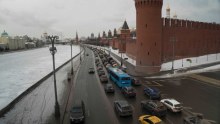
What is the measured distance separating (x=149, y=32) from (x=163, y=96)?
16.5m

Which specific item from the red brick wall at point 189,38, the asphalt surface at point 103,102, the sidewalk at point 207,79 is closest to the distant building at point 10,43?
the red brick wall at point 189,38

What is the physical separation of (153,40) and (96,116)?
22878 millimetres

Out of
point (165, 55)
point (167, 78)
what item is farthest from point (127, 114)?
point (165, 55)

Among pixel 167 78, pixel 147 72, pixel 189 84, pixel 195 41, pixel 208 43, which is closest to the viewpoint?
pixel 189 84

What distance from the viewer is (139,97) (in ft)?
75.5

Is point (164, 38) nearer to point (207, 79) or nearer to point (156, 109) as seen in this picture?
point (207, 79)

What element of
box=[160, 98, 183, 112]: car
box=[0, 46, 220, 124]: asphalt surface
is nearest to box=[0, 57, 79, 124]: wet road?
box=[0, 46, 220, 124]: asphalt surface

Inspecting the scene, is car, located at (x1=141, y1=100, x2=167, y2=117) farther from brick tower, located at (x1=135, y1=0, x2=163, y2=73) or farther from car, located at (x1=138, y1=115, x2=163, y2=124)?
brick tower, located at (x1=135, y1=0, x2=163, y2=73)

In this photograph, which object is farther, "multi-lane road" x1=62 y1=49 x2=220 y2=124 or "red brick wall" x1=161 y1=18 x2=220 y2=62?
"red brick wall" x1=161 y1=18 x2=220 y2=62

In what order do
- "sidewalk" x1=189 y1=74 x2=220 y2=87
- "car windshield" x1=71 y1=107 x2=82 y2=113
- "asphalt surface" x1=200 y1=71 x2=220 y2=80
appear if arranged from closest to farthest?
"car windshield" x1=71 y1=107 x2=82 y2=113 → "sidewalk" x1=189 y1=74 x2=220 y2=87 → "asphalt surface" x1=200 y1=71 x2=220 y2=80

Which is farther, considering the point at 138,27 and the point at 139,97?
the point at 138,27

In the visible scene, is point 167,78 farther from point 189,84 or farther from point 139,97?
point 139,97

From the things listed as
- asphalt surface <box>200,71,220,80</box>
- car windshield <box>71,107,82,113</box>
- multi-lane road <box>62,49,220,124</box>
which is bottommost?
multi-lane road <box>62,49,220,124</box>

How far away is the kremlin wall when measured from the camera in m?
37.1
